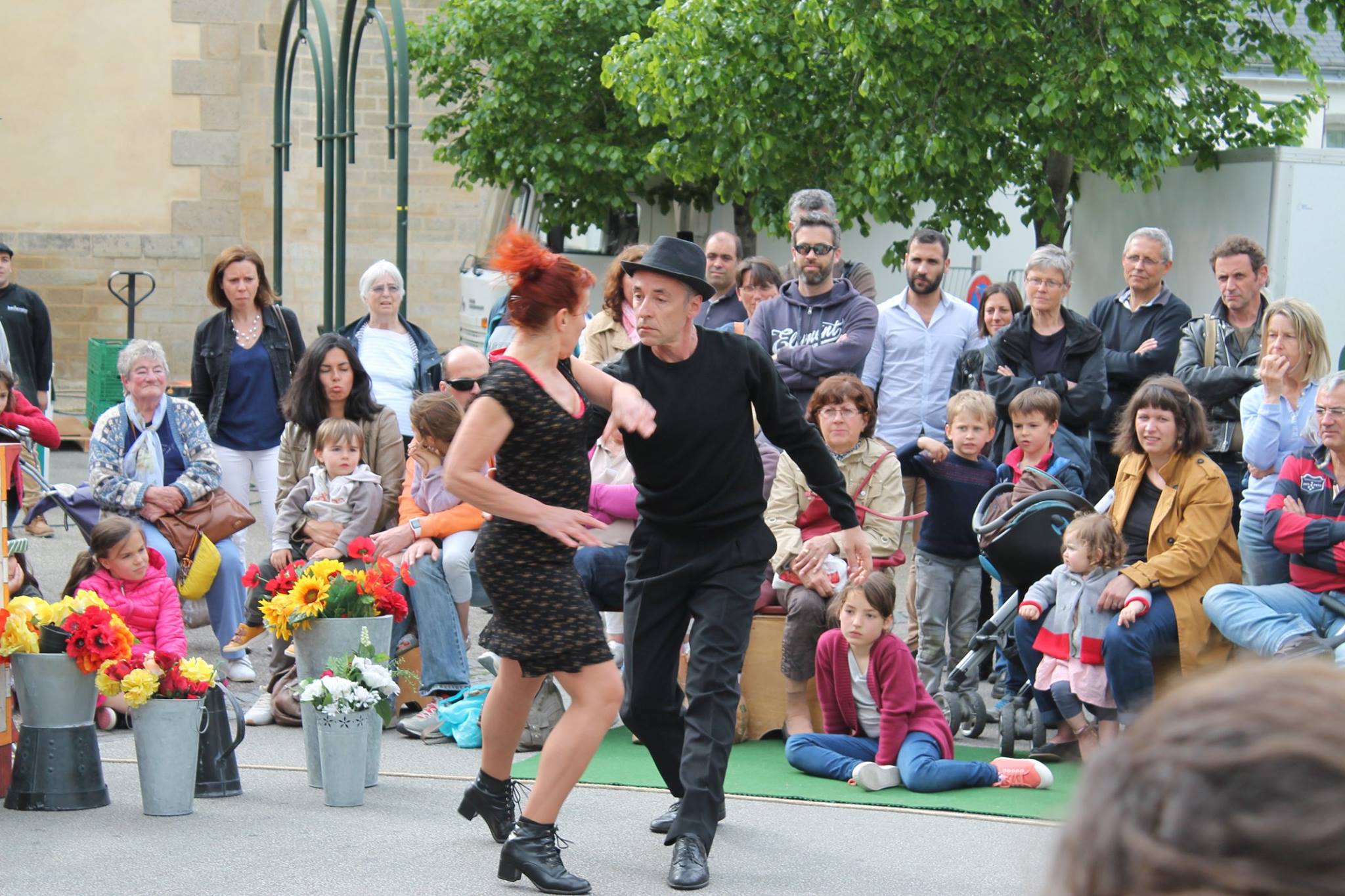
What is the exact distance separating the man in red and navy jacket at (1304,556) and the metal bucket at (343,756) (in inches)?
A: 127

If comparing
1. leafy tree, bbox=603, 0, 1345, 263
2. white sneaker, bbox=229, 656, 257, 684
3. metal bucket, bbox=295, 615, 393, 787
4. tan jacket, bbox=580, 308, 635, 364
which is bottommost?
white sneaker, bbox=229, 656, 257, 684

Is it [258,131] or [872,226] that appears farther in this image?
[258,131]

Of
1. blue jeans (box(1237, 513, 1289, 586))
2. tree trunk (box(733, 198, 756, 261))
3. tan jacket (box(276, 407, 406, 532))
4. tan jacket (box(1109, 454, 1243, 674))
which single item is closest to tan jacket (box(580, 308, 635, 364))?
tan jacket (box(276, 407, 406, 532))

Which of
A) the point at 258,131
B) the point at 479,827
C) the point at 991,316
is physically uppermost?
the point at 258,131

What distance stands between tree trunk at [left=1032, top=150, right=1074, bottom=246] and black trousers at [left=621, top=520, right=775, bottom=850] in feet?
28.4

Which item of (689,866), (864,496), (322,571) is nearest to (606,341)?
(864,496)

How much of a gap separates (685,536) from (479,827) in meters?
Answer: 1.35

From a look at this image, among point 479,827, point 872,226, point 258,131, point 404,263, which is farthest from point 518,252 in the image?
point 258,131

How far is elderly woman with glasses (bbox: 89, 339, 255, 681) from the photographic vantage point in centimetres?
795

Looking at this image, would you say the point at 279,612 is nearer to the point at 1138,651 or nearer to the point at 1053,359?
the point at 1138,651

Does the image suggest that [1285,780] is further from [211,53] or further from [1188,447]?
[211,53]

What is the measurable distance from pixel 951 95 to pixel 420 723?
7.37 m

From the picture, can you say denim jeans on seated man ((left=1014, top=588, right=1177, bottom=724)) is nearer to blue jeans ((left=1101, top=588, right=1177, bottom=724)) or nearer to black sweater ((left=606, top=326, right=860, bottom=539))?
blue jeans ((left=1101, top=588, right=1177, bottom=724))

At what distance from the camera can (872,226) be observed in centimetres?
1664
